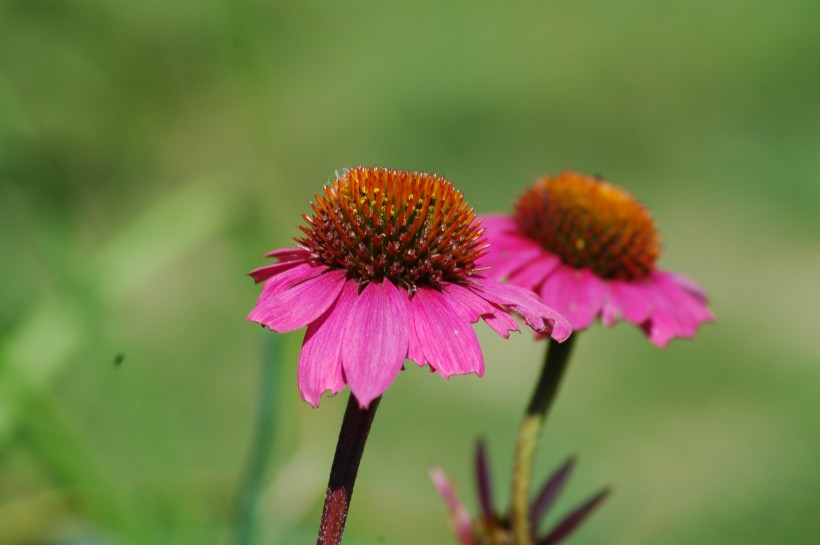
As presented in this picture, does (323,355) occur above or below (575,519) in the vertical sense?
above

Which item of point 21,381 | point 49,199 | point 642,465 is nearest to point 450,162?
point 642,465

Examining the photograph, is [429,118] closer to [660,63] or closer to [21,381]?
[660,63]

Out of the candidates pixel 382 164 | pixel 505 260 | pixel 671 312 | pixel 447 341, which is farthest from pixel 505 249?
pixel 382 164

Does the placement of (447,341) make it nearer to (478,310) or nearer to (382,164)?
(478,310)

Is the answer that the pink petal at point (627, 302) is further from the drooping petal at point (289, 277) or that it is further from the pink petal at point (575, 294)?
the drooping petal at point (289, 277)

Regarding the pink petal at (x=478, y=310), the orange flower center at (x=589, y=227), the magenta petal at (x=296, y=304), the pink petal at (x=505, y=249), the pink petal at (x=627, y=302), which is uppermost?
the orange flower center at (x=589, y=227)

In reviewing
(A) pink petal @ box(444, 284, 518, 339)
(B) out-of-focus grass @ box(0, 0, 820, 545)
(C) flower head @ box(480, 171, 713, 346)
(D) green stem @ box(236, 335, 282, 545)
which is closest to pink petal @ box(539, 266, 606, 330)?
(C) flower head @ box(480, 171, 713, 346)

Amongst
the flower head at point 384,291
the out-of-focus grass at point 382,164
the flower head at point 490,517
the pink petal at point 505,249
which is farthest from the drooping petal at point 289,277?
the out-of-focus grass at point 382,164
